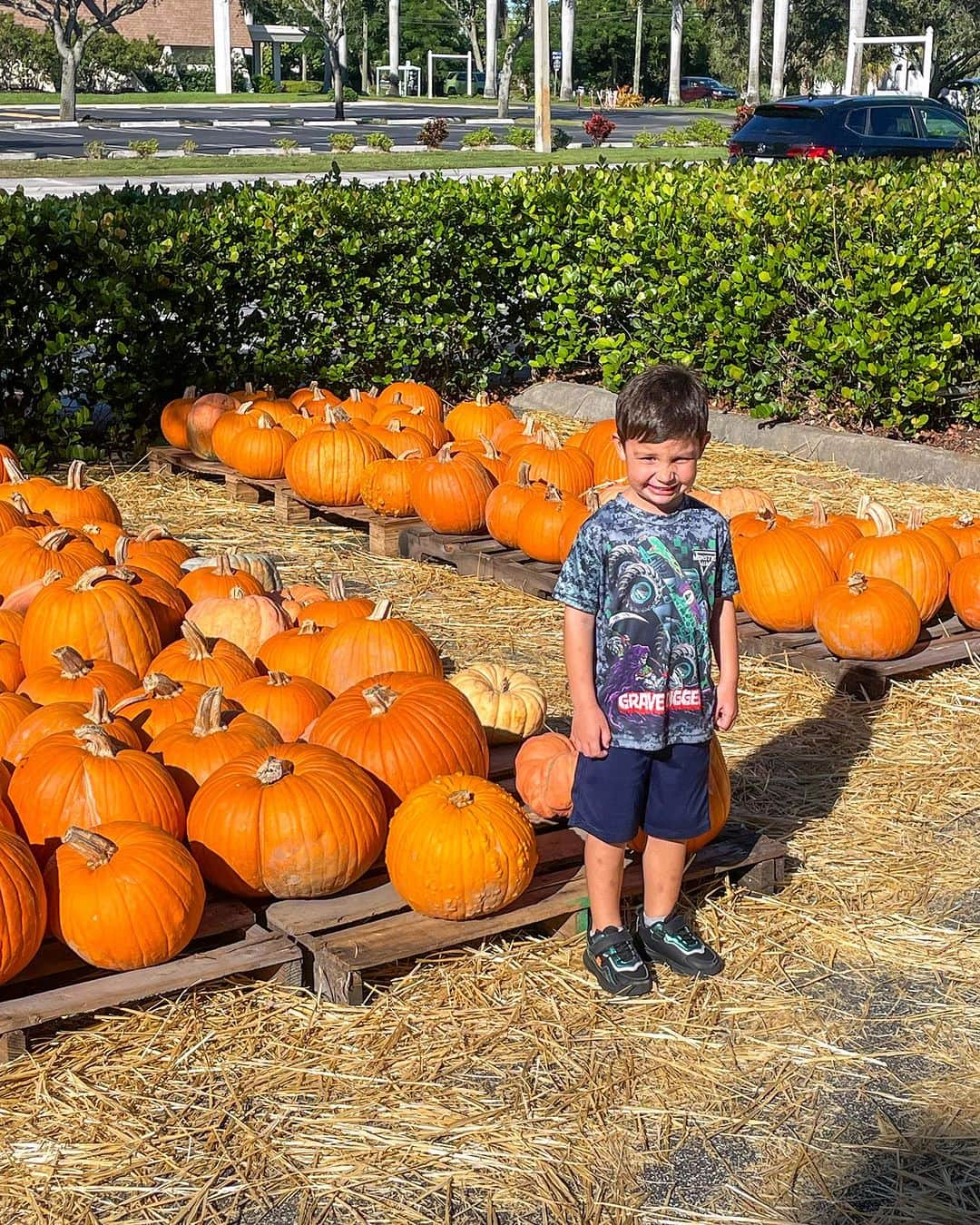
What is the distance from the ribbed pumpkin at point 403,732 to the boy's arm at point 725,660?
82cm

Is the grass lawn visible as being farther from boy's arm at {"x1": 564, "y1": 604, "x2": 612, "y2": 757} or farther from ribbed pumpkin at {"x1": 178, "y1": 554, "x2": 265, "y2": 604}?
boy's arm at {"x1": 564, "y1": 604, "x2": 612, "y2": 757}

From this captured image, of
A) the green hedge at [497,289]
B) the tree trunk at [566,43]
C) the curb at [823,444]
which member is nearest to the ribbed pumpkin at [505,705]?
the green hedge at [497,289]

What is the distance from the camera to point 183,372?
9.18 metres

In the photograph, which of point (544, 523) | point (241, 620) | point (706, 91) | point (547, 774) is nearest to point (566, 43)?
point (706, 91)

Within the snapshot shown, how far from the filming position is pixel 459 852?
12.0 feet

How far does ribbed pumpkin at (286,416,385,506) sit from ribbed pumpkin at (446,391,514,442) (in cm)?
92

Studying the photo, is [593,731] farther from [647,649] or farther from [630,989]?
[630,989]

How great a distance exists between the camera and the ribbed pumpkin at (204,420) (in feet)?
28.1

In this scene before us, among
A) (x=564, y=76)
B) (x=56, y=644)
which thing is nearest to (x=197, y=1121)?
(x=56, y=644)

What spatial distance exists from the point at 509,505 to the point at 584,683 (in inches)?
137

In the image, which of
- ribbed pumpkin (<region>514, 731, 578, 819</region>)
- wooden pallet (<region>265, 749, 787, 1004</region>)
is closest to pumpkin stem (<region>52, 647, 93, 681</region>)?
wooden pallet (<region>265, 749, 787, 1004</region>)

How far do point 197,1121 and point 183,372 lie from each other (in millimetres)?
6689

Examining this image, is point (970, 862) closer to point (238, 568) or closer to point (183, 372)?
point (238, 568)

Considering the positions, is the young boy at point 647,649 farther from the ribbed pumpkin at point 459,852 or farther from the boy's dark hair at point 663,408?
the ribbed pumpkin at point 459,852
